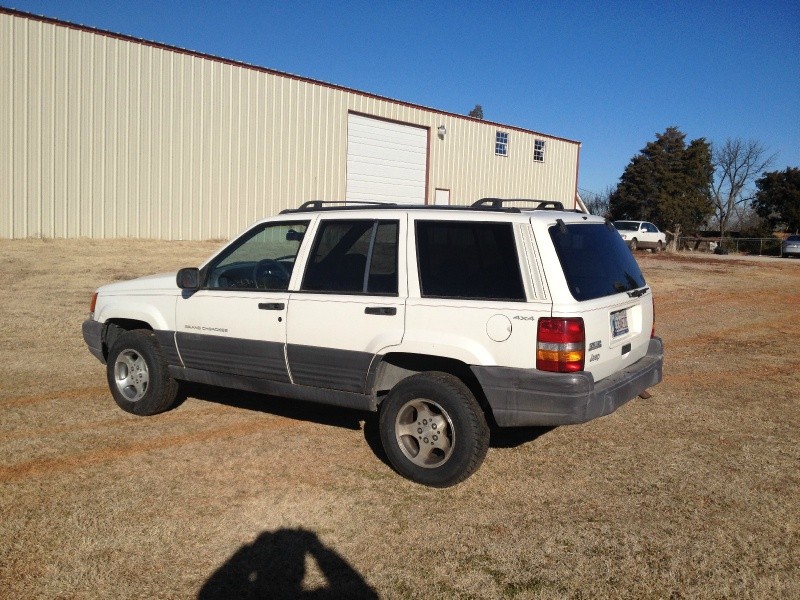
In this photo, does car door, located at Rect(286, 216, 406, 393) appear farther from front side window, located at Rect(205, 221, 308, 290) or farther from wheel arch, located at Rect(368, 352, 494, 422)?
front side window, located at Rect(205, 221, 308, 290)

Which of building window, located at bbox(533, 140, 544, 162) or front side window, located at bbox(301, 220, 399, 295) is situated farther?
building window, located at bbox(533, 140, 544, 162)

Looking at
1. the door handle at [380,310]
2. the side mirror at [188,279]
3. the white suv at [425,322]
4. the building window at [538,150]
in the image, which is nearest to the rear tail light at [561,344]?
the white suv at [425,322]

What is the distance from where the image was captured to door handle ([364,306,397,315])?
501cm

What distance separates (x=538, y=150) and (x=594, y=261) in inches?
1282

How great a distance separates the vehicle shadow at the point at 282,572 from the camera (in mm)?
3586

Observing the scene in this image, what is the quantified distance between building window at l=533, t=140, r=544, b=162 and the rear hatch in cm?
3156

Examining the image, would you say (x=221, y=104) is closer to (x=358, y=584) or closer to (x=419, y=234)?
(x=419, y=234)

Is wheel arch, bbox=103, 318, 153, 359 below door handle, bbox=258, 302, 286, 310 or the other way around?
below

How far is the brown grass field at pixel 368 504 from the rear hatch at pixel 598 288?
3.01ft

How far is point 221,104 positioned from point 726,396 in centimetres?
1956

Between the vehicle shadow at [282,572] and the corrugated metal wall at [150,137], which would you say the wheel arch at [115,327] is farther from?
the corrugated metal wall at [150,137]

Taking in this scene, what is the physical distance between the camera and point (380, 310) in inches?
199

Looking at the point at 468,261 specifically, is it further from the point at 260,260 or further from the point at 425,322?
A: the point at 260,260

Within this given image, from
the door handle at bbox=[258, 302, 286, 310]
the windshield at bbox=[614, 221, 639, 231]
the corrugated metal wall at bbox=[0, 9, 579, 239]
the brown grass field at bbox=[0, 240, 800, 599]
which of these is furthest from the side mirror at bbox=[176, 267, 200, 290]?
the windshield at bbox=[614, 221, 639, 231]
